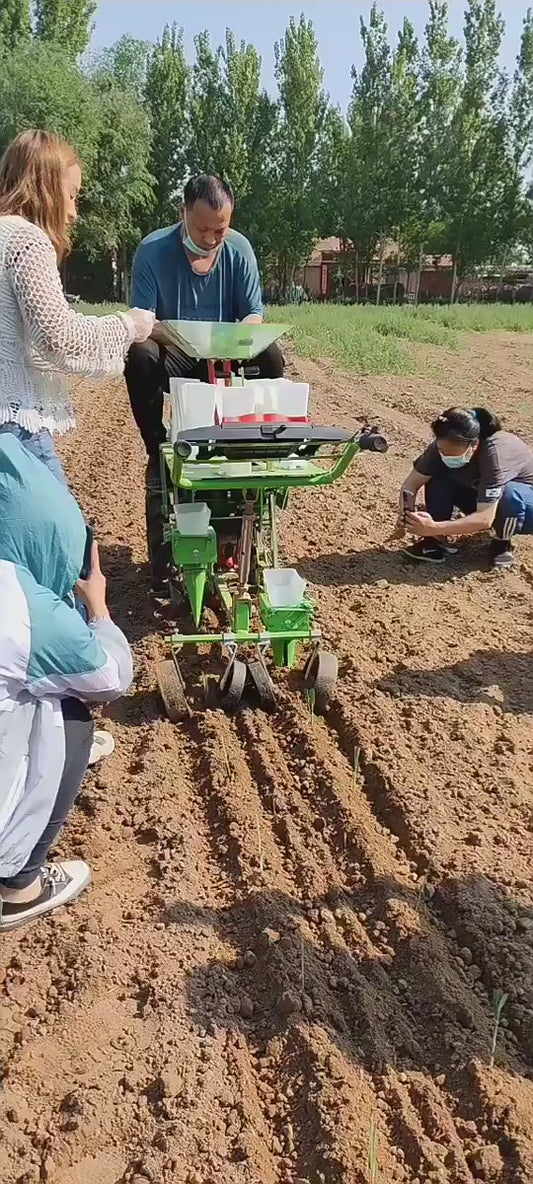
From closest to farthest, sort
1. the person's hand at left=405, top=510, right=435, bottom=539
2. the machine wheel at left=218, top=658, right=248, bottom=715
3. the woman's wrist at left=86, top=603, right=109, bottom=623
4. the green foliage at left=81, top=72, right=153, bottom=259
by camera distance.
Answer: the woman's wrist at left=86, top=603, right=109, bottom=623 → the machine wheel at left=218, top=658, right=248, bottom=715 → the person's hand at left=405, top=510, right=435, bottom=539 → the green foliage at left=81, top=72, right=153, bottom=259

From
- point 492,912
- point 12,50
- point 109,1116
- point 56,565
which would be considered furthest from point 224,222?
point 12,50

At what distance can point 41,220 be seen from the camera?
9.62ft

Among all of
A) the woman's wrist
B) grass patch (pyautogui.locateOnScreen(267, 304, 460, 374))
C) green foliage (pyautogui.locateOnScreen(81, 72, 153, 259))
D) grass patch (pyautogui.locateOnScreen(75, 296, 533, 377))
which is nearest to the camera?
the woman's wrist

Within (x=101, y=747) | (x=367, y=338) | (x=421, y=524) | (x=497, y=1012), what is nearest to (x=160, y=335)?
(x=421, y=524)

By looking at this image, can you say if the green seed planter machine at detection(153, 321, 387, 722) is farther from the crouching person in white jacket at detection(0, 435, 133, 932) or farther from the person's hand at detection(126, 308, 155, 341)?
the crouching person in white jacket at detection(0, 435, 133, 932)

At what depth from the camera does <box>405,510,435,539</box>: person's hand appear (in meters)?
4.65

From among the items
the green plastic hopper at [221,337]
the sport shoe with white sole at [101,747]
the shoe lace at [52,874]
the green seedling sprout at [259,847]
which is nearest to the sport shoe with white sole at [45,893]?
the shoe lace at [52,874]

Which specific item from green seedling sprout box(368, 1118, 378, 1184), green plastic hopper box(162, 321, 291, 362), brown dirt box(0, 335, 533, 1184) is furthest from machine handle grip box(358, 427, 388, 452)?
→ green seedling sprout box(368, 1118, 378, 1184)

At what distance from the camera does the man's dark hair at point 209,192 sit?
3947 mm

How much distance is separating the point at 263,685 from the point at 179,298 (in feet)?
6.23

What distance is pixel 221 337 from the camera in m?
3.91

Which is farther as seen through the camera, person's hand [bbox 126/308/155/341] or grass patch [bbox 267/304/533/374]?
grass patch [bbox 267/304/533/374]

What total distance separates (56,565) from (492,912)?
1577mm

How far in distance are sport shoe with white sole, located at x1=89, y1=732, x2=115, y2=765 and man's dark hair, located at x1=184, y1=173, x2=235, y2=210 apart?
2.25 m
